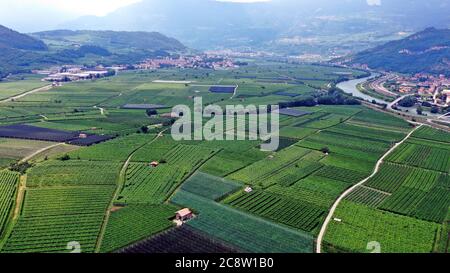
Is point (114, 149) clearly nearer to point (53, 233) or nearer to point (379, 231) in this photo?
point (53, 233)

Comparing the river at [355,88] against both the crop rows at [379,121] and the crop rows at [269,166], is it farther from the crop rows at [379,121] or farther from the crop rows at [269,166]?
the crop rows at [269,166]

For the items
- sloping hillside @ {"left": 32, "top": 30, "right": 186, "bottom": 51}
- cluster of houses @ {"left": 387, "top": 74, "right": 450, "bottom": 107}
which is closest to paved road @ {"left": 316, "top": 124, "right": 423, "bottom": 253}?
cluster of houses @ {"left": 387, "top": 74, "right": 450, "bottom": 107}

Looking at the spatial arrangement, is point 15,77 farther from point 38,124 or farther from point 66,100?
point 38,124

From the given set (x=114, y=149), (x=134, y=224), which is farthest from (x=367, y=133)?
(x=134, y=224)

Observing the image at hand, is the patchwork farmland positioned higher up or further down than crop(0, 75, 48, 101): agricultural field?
further down

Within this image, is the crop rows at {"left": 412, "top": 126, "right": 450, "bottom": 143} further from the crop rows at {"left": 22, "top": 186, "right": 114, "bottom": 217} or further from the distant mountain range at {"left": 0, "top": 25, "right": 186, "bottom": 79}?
the distant mountain range at {"left": 0, "top": 25, "right": 186, "bottom": 79}

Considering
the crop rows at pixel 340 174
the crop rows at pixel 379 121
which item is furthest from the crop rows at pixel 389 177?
the crop rows at pixel 379 121
